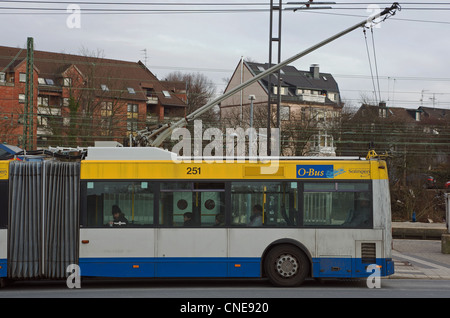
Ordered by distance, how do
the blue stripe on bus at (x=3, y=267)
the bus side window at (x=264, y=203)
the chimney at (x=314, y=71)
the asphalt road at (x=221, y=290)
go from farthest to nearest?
the chimney at (x=314, y=71), the bus side window at (x=264, y=203), the blue stripe on bus at (x=3, y=267), the asphalt road at (x=221, y=290)

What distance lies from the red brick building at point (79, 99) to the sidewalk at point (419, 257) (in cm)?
1518

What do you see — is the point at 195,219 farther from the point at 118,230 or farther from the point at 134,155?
the point at 134,155

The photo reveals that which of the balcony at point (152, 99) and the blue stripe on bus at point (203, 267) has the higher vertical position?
the balcony at point (152, 99)

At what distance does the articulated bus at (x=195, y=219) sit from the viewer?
13453mm

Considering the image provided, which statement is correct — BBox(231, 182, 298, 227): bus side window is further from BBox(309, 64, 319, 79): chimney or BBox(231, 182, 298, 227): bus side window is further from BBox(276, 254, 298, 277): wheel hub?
BBox(309, 64, 319, 79): chimney

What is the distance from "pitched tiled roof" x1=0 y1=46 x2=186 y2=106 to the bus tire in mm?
41518

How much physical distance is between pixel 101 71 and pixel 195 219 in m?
49.5

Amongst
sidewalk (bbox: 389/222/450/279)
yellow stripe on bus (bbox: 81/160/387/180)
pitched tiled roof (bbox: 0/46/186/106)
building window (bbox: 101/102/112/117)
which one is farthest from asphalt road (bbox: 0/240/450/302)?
pitched tiled roof (bbox: 0/46/186/106)

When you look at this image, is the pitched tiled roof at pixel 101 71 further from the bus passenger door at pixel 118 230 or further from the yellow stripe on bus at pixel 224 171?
the bus passenger door at pixel 118 230

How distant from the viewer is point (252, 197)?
543 inches

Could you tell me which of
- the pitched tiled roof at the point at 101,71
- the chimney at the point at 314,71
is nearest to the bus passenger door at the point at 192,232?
the pitched tiled roof at the point at 101,71

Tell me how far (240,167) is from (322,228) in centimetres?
225

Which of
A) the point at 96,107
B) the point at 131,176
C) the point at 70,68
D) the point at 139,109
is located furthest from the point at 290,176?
the point at 139,109

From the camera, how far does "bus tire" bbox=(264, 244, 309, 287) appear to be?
13.4 m
